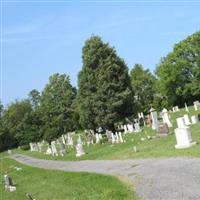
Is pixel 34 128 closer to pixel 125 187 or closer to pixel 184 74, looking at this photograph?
pixel 184 74

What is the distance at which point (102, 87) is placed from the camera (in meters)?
52.8

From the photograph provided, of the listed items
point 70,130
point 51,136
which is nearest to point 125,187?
point 51,136

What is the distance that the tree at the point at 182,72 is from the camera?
87125 millimetres

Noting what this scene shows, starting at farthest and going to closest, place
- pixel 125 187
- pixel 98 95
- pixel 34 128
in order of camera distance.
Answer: pixel 34 128 → pixel 98 95 → pixel 125 187

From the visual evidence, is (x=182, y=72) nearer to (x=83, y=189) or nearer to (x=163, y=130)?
(x=163, y=130)

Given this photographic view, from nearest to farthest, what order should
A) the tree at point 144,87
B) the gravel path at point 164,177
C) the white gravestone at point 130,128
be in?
the gravel path at point 164,177
the white gravestone at point 130,128
the tree at point 144,87

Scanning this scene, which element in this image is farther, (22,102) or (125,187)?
(22,102)

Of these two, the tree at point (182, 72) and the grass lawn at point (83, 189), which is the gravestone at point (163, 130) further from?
the tree at point (182, 72)

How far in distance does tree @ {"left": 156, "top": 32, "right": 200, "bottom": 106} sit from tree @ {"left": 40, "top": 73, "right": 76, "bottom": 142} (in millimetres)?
19771

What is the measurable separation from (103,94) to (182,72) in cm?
3943

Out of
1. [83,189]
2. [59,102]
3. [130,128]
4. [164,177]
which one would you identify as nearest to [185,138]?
[83,189]

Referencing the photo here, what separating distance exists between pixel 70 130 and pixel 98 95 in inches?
1613

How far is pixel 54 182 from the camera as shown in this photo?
25156mm

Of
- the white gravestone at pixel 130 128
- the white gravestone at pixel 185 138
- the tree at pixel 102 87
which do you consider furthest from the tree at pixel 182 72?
the white gravestone at pixel 185 138
